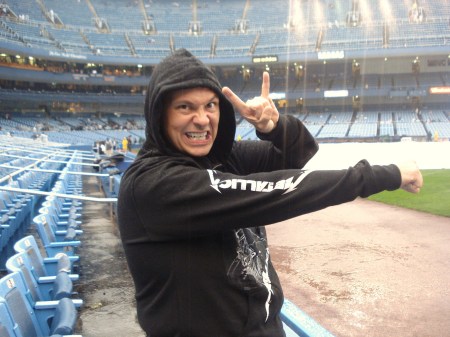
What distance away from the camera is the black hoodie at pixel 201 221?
1229 mm

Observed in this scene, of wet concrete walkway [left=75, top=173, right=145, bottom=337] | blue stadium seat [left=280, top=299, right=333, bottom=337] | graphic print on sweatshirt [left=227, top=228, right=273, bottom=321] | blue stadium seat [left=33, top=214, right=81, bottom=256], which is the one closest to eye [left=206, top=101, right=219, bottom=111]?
graphic print on sweatshirt [left=227, top=228, right=273, bottom=321]

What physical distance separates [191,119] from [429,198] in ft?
34.5

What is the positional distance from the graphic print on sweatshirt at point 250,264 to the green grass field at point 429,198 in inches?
331

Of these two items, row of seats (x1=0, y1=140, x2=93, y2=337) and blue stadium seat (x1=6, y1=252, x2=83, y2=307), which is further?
blue stadium seat (x1=6, y1=252, x2=83, y2=307)

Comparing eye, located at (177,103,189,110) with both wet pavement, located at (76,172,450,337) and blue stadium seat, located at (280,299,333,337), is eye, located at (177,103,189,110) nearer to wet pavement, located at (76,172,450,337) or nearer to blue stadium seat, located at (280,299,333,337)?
blue stadium seat, located at (280,299,333,337)

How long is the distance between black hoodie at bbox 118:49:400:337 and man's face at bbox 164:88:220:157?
0.12 ft

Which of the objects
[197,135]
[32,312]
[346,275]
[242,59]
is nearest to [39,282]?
[32,312]

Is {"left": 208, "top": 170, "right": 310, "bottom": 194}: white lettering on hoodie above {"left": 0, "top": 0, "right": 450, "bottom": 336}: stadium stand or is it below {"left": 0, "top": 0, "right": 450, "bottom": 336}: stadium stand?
below

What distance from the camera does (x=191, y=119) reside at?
1366 mm

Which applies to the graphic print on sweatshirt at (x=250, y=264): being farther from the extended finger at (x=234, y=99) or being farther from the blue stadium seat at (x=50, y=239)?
the blue stadium seat at (x=50, y=239)

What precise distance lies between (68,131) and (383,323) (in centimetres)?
→ 3670

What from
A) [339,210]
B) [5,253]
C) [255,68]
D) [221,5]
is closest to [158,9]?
[221,5]

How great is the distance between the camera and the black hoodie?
4.03 feet

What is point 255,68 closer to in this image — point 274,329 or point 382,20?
point 382,20
